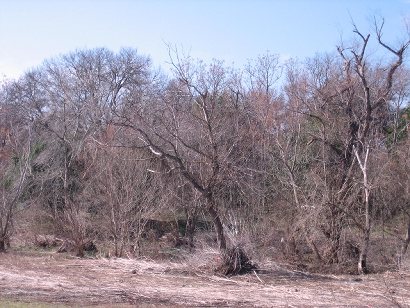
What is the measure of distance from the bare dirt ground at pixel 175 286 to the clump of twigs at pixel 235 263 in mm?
371

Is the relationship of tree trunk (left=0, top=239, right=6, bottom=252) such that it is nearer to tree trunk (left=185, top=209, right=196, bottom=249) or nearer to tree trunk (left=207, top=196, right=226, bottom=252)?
tree trunk (left=185, top=209, right=196, bottom=249)

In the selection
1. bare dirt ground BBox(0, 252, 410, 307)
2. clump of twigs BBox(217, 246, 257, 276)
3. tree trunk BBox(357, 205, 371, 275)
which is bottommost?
bare dirt ground BBox(0, 252, 410, 307)

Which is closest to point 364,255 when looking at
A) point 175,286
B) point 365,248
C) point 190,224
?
point 365,248

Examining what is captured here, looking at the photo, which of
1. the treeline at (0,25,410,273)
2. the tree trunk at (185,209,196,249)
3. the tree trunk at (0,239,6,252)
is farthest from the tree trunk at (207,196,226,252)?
the tree trunk at (0,239,6,252)

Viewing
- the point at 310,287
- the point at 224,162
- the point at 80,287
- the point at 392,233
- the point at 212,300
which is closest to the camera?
the point at 212,300

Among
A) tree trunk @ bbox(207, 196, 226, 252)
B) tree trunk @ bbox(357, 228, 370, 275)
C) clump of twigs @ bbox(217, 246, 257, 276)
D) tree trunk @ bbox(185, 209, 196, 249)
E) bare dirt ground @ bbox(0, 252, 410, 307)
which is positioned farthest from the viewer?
tree trunk @ bbox(185, 209, 196, 249)

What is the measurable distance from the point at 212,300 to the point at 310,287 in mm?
3641

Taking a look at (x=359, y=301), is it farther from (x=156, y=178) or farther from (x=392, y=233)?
(x=156, y=178)

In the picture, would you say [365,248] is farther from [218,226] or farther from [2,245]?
[2,245]

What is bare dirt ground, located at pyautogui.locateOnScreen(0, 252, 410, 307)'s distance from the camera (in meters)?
13.5

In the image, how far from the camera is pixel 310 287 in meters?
16.2

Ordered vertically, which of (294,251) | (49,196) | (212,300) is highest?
(49,196)

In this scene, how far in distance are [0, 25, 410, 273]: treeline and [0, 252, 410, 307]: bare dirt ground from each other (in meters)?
1.70

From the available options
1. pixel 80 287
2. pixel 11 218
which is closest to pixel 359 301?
pixel 80 287
